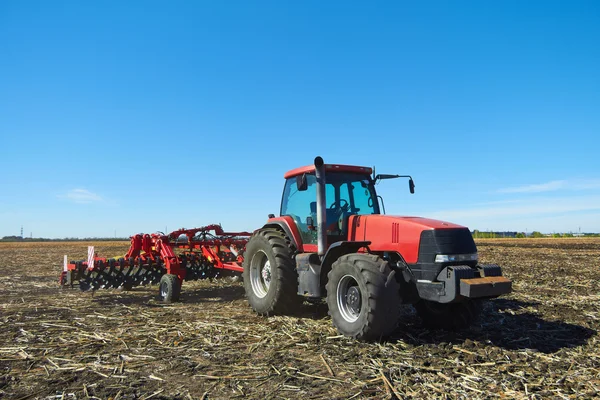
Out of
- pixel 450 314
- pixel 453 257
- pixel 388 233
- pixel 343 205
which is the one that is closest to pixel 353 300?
pixel 388 233

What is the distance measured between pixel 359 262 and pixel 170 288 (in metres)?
5.03

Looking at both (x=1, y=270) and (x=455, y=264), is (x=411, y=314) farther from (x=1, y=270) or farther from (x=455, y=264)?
(x=1, y=270)

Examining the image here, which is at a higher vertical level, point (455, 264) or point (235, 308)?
point (455, 264)

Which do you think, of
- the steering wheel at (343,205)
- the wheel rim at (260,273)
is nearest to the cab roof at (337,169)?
the steering wheel at (343,205)

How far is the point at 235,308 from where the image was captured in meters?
8.62

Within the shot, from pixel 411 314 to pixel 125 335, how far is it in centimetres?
470

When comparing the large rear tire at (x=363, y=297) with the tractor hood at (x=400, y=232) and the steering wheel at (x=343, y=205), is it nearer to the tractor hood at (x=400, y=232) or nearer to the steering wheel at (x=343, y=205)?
the tractor hood at (x=400, y=232)

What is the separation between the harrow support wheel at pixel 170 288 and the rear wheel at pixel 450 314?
510 centimetres

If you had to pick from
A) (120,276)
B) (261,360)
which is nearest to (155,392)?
(261,360)

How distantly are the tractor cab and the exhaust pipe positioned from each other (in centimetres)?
28

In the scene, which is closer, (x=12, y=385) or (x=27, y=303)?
(x=12, y=385)

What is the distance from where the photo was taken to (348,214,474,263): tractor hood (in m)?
6.02

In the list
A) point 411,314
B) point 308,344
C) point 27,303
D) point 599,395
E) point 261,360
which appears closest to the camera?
point 599,395

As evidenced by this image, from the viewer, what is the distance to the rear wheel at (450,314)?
256 inches
